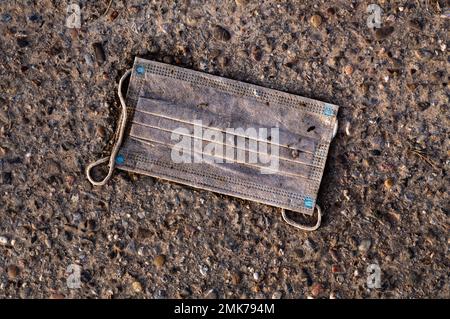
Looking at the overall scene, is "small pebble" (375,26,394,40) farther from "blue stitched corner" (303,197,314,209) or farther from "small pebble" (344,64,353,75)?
"blue stitched corner" (303,197,314,209)

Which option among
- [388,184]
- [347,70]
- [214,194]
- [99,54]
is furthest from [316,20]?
[99,54]

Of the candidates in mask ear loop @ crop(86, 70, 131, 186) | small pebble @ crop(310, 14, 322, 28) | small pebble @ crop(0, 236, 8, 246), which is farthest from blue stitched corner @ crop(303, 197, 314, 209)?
small pebble @ crop(0, 236, 8, 246)

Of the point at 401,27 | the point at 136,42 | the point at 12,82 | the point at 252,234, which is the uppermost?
the point at 401,27

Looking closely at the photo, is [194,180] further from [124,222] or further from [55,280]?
[55,280]

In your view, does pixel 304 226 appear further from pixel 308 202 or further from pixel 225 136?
pixel 225 136

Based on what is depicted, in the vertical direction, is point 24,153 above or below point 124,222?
above

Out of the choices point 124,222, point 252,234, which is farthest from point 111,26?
point 252,234

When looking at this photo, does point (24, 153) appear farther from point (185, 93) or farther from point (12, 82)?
point (185, 93)
